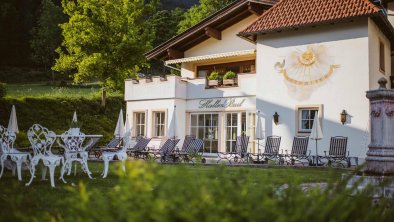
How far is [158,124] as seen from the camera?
21766mm

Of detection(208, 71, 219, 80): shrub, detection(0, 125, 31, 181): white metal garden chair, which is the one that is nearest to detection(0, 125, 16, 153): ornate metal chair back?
detection(0, 125, 31, 181): white metal garden chair

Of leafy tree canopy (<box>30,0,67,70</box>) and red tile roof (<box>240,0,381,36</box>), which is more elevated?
leafy tree canopy (<box>30,0,67,70</box>)

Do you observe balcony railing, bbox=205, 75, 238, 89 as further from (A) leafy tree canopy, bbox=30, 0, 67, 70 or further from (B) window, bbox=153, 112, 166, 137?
(A) leafy tree canopy, bbox=30, 0, 67, 70

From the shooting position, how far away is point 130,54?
2884cm

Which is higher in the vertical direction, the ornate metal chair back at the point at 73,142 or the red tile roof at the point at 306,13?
the red tile roof at the point at 306,13

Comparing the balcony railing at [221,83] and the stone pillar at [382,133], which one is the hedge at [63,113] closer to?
the balcony railing at [221,83]

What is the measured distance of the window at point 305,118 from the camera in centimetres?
1720

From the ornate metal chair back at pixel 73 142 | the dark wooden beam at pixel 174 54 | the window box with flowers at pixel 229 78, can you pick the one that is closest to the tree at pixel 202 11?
the dark wooden beam at pixel 174 54

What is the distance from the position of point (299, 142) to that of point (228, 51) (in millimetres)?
7013

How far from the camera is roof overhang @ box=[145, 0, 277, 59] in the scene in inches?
809

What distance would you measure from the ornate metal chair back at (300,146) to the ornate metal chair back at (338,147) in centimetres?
90

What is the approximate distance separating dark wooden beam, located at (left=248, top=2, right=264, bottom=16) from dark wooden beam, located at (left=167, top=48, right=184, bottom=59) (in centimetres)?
468

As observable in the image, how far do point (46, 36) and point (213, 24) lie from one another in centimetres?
3461

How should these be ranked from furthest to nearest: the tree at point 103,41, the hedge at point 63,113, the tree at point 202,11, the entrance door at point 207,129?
the tree at point 202,11 → the tree at point 103,41 → the hedge at point 63,113 → the entrance door at point 207,129
